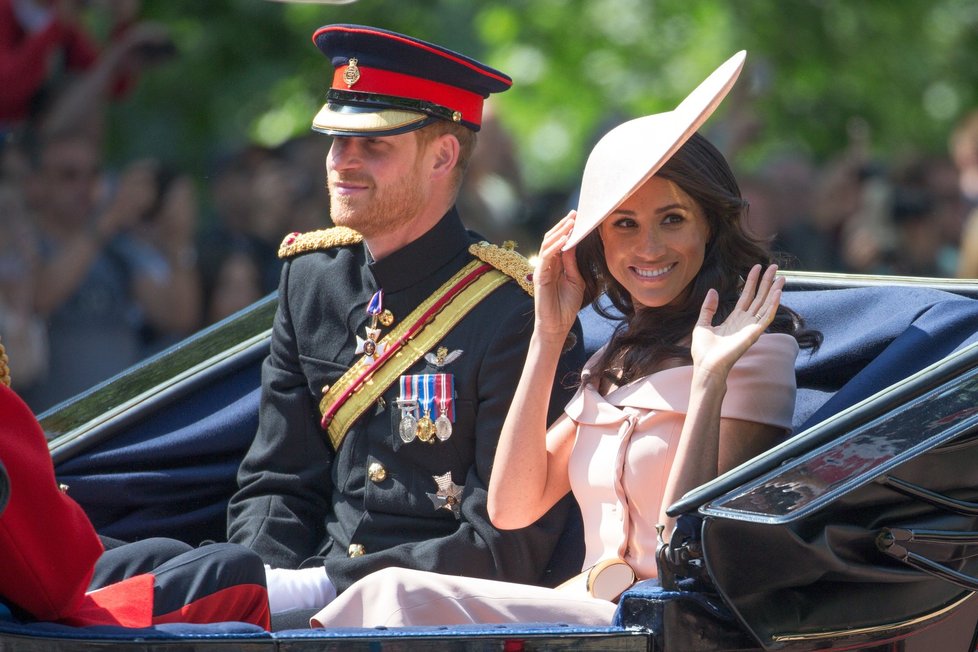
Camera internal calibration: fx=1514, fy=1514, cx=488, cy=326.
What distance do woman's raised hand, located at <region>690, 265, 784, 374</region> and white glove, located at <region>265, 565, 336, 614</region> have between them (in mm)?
971

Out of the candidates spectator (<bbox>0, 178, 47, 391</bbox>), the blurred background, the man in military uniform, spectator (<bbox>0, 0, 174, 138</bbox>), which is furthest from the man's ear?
spectator (<bbox>0, 0, 174, 138</bbox>)

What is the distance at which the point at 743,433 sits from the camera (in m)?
2.70

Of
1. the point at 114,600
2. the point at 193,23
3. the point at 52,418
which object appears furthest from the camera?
the point at 193,23

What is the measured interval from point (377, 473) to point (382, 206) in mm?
578

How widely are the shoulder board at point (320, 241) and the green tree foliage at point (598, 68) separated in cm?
418

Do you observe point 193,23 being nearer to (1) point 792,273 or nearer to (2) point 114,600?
(1) point 792,273

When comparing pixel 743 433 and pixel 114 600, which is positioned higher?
pixel 743 433

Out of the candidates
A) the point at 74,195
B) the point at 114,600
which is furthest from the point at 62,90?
the point at 114,600

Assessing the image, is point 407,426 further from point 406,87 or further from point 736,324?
point 736,324

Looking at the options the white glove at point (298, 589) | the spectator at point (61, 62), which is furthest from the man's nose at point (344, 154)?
the spectator at point (61, 62)

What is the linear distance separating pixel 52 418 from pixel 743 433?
66.9 inches

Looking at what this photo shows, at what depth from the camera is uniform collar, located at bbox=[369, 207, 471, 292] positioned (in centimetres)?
338

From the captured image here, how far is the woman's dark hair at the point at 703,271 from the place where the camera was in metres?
2.88

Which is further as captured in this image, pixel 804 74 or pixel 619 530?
pixel 804 74
